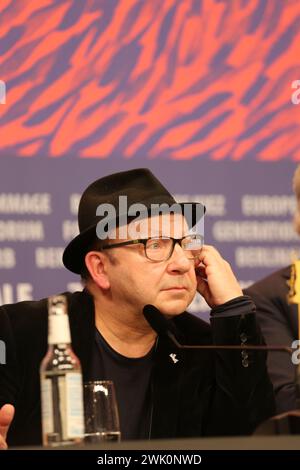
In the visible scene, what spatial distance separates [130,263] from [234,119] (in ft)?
3.58

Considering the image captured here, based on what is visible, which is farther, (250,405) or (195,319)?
(195,319)

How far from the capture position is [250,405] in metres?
2.49

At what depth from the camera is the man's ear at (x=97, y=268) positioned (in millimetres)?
2596

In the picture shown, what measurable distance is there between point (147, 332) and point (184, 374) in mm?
150

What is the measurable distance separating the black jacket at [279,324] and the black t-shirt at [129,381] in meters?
0.61

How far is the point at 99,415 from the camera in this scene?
203 cm

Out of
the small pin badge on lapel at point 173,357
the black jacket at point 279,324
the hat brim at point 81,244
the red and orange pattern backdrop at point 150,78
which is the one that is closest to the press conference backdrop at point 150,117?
the red and orange pattern backdrop at point 150,78

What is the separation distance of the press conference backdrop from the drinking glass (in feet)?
3.45

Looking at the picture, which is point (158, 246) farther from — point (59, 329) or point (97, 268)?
point (59, 329)

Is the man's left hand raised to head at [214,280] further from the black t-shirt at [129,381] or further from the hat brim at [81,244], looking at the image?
the black t-shirt at [129,381]

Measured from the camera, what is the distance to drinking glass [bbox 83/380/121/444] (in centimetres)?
203

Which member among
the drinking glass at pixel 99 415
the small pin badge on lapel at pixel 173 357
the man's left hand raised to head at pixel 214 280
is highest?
the man's left hand raised to head at pixel 214 280
